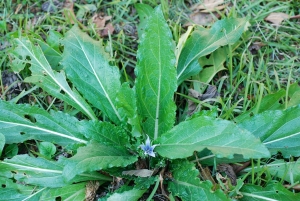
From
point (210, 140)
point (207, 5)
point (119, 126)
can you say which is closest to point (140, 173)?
point (119, 126)

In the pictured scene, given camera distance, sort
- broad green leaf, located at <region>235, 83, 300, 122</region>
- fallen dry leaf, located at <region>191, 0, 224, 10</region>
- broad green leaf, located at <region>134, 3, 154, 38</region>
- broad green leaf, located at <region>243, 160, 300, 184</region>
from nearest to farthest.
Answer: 1. broad green leaf, located at <region>243, 160, 300, 184</region>
2. broad green leaf, located at <region>235, 83, 300, 122</region>
3. broad green leaf, located at <region>134, 3, 154, 38</region>
4. fallen dry leaf, located at <region>191, 0, 224, 10</region>

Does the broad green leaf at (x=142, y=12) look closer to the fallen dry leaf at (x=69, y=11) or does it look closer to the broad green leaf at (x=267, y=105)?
the fallen dry leaf at (x=69, y=11)

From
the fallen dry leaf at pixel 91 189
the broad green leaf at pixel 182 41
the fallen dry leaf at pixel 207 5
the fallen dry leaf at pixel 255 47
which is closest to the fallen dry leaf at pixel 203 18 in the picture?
the fallen dry leaf at pixel 207 5

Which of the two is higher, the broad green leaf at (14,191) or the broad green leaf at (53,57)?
the broad green leaf at (53,57)

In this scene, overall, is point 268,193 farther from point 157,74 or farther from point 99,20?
point 99,20


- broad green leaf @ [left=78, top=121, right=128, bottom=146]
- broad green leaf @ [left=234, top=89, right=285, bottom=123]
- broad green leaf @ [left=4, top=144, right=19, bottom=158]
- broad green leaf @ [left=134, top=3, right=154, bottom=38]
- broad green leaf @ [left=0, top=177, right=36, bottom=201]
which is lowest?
broad green leaf @ [left=0, top=177, right=36, bottom=201]

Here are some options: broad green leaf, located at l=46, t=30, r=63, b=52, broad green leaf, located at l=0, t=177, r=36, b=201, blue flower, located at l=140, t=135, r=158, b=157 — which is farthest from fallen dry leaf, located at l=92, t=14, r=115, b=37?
broad green leaf, located at l=0, t=177, r=36, b=201

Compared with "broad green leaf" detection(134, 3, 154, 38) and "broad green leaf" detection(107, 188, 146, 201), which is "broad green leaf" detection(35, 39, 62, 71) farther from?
"broad green leaf" detection(107, 188, 146, 201)
